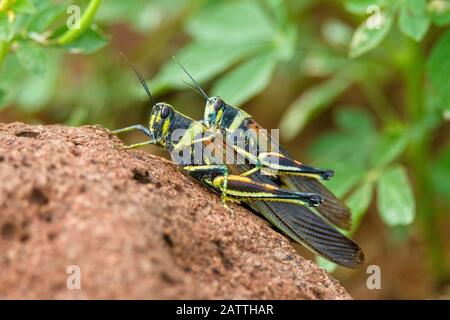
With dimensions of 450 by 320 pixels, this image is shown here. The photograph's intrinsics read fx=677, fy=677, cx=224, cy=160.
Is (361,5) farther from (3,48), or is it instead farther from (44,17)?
(3,48)

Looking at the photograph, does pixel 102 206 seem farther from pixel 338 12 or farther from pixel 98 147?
pixel 338 12

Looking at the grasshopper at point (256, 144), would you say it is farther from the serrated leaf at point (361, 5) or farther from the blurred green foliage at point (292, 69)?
the serrated leaf at point (361, 5)

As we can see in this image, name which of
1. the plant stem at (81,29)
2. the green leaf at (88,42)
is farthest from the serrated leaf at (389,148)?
the plant stem at (81,29)

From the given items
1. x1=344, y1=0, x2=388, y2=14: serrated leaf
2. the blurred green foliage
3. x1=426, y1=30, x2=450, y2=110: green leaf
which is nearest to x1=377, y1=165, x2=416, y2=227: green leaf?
the blurred green foliage

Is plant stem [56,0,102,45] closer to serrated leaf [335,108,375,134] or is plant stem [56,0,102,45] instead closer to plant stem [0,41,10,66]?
plant stem [0,41,10,66]

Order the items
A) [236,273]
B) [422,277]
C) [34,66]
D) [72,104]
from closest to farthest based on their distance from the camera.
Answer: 1. [236,273]
2. [34,66]
3. [422,277]
4. [72,104]
